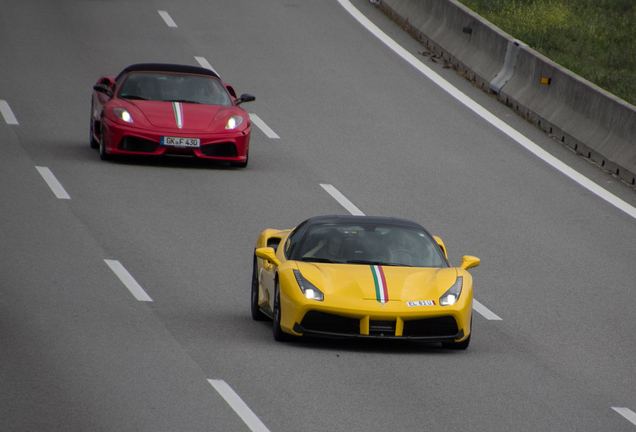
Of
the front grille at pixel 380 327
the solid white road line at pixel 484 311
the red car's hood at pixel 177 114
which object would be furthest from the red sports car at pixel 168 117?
the front grille at pixel 380 327

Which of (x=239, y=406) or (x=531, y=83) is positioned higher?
(x=239, y=406)

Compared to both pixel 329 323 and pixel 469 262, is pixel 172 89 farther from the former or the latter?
pixel 329 323

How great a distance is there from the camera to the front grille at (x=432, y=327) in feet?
29.2

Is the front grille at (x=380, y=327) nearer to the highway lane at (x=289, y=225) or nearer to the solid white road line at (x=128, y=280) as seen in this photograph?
the highway lane at (x=289, y=225)

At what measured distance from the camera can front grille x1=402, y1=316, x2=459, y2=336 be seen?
8.91 metres

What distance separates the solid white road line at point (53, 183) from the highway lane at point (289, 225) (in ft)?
0.51

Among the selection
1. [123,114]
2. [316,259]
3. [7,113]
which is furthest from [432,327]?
[7,113]

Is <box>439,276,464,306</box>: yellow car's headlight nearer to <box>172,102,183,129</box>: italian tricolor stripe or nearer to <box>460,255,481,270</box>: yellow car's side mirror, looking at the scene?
<box>460,255,481,270</box>: yellow car's side mirror

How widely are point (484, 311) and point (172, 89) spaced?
846 cm

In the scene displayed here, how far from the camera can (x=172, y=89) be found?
17.7 metres

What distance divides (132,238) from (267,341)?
399 centimetres

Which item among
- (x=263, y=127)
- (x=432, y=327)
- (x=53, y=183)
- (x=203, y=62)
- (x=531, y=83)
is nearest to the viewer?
(x=432, y=327)

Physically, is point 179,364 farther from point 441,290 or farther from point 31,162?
point 31,162

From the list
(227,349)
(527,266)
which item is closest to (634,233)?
(527,266)
